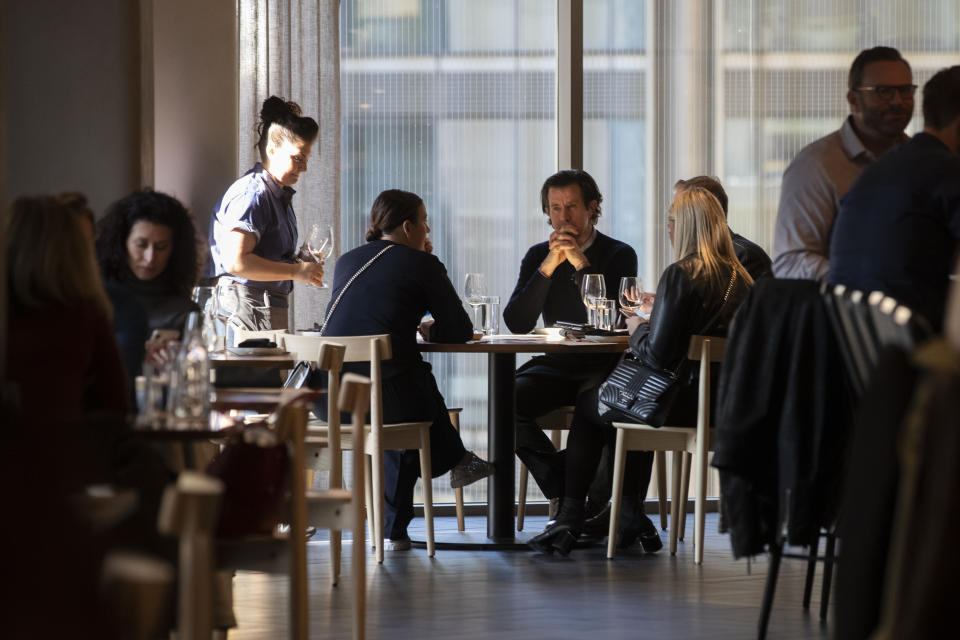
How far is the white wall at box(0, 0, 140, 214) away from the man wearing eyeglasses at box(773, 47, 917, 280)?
2.38 meters

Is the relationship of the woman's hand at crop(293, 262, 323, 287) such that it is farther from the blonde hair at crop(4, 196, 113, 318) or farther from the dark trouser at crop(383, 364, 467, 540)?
the blonde hair at crop(4, 196, 113, 318)

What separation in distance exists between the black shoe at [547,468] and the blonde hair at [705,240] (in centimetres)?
112

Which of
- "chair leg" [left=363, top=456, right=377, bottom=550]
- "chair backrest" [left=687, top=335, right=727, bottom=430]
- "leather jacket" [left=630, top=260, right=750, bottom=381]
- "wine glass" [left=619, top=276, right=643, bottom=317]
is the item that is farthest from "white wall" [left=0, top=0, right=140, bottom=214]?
"chair backrest" [left=687, top=335, right=727, bottom=430]

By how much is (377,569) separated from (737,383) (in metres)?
1.88

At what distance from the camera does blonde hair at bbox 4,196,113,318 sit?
8.45 ft

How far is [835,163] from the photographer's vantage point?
4.01 meters

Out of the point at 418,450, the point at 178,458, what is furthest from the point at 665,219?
the point at 178,458

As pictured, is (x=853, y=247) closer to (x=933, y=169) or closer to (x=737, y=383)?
(x=933, y=169)

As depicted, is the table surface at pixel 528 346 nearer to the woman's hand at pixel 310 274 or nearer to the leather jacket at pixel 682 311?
the leather jacket at pixel 682 311

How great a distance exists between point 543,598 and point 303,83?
291cm

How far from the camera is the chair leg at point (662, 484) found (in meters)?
5.30

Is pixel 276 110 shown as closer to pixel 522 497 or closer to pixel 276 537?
pixel 522 497

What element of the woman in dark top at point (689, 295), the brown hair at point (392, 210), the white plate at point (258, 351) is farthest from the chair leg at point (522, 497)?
the white plate at point (258, 351)

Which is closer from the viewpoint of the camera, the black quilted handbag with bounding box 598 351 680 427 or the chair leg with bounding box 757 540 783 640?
the chair leg with bounding box 757 540 783 640
